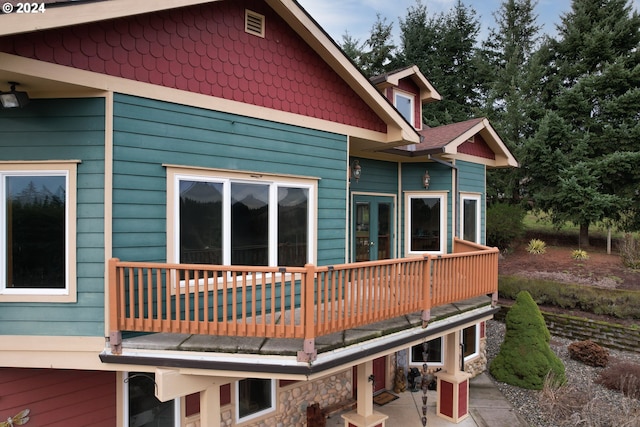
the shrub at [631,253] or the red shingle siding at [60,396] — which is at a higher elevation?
the shrub at [631,253]

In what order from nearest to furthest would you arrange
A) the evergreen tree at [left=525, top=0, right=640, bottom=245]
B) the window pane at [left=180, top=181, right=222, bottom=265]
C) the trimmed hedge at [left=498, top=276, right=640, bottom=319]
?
the window pane at [left=180, top=181, right=222, bottom=265] < the trimmed hedge at [left=498, top=276, right=640, bottom=319] < the evergreen tree at [left=525, top=0, right=640, bottom=245]

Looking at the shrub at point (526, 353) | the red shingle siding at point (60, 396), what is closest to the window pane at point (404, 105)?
the shrub at point (526, 353)

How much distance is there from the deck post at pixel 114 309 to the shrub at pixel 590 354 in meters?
11.6

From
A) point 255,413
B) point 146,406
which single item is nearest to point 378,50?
point 255,413

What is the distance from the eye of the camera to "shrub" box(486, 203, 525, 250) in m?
16.7

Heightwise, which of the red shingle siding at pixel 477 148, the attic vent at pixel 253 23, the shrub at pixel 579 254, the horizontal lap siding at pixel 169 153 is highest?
the attic vent at pixel 253 23

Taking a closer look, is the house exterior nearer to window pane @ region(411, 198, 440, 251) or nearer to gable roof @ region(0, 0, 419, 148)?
gable roof @ region(0, 0, 419, 148)

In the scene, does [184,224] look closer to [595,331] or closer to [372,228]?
[372,228]

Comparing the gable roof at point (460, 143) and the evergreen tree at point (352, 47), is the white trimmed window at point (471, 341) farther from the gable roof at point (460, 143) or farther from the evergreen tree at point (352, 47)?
the evergreen tree at point (352, 47)

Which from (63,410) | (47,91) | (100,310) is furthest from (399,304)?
(47,91)

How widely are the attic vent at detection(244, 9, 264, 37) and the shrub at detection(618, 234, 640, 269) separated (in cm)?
1607

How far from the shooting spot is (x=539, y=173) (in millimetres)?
17906

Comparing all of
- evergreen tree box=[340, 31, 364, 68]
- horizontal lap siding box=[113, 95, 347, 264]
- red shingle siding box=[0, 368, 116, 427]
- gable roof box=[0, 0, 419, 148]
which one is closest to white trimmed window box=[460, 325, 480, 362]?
gable roof box=[0, 0, 419, 148]

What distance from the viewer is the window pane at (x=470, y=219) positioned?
29.4 ft
